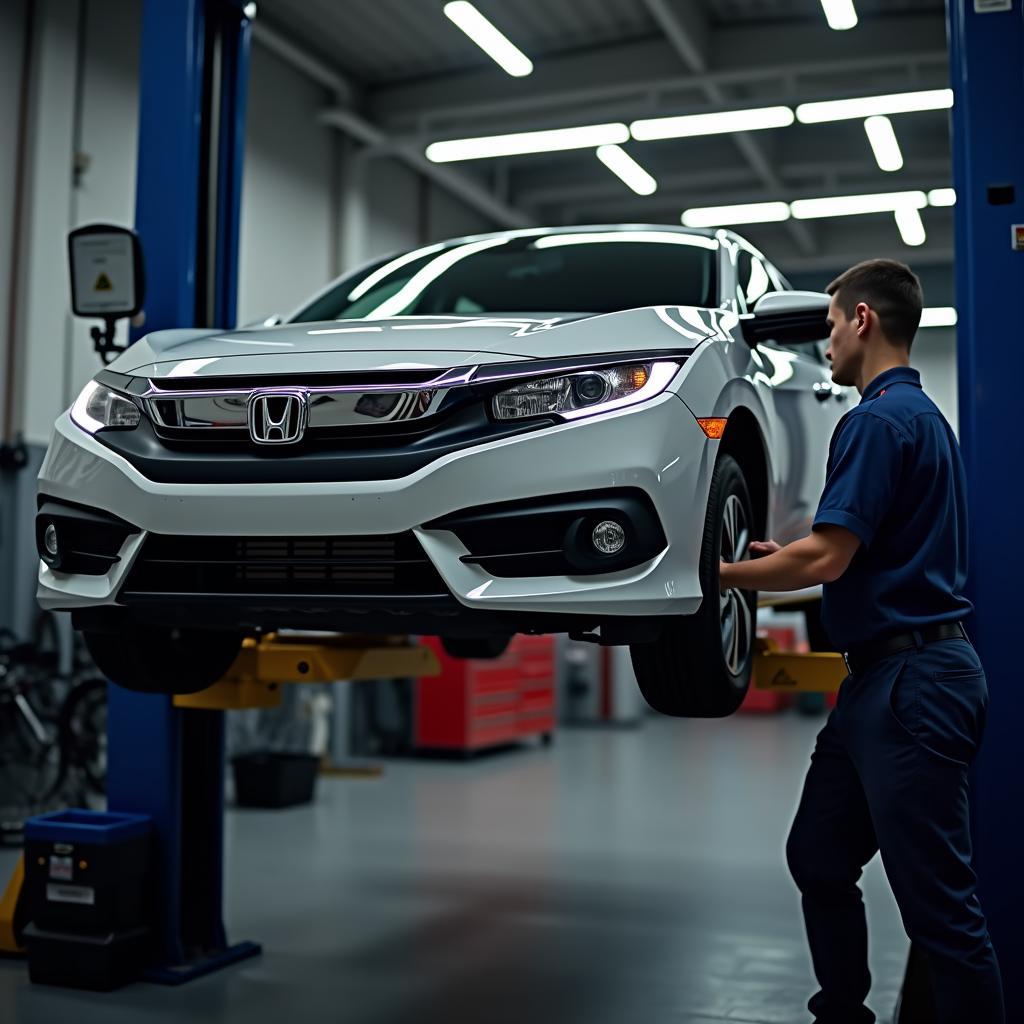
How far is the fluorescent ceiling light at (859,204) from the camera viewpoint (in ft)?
35.1

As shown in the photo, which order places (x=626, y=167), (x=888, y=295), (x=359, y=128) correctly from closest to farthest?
(x=888, y=295)
(x=359, y=128)
(x=626, y=167)

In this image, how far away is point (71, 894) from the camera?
3904 mm

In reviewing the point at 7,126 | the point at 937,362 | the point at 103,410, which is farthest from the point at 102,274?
the point at 937,362

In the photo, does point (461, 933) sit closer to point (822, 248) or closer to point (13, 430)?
Result: point (13, 430)

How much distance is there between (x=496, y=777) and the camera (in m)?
8.80

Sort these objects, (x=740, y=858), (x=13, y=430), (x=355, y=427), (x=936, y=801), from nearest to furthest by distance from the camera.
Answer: (x=936, y=801) → (x=355, y=427) → (x=740, y=858) → (x=13, y=430)

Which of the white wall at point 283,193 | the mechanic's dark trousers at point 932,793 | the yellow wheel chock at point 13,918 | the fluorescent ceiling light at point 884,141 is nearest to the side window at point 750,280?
the mechanic's dark trousers at point 932,793

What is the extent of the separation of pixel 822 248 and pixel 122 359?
11.9 metres

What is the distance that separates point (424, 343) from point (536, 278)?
1.03m

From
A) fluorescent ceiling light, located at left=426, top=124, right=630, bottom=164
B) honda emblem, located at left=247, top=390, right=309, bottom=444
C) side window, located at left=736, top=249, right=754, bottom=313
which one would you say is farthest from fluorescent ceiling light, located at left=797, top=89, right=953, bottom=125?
honda emblem, located at left=247, top=390, right=309, bottom=444

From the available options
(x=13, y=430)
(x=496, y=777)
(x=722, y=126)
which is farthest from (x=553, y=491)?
(x=722, y=126)

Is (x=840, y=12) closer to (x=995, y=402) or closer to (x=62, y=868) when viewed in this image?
(x=995, y=402)

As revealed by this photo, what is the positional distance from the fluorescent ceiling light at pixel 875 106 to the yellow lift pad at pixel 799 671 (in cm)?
635

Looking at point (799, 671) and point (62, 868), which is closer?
point (799, 671)
